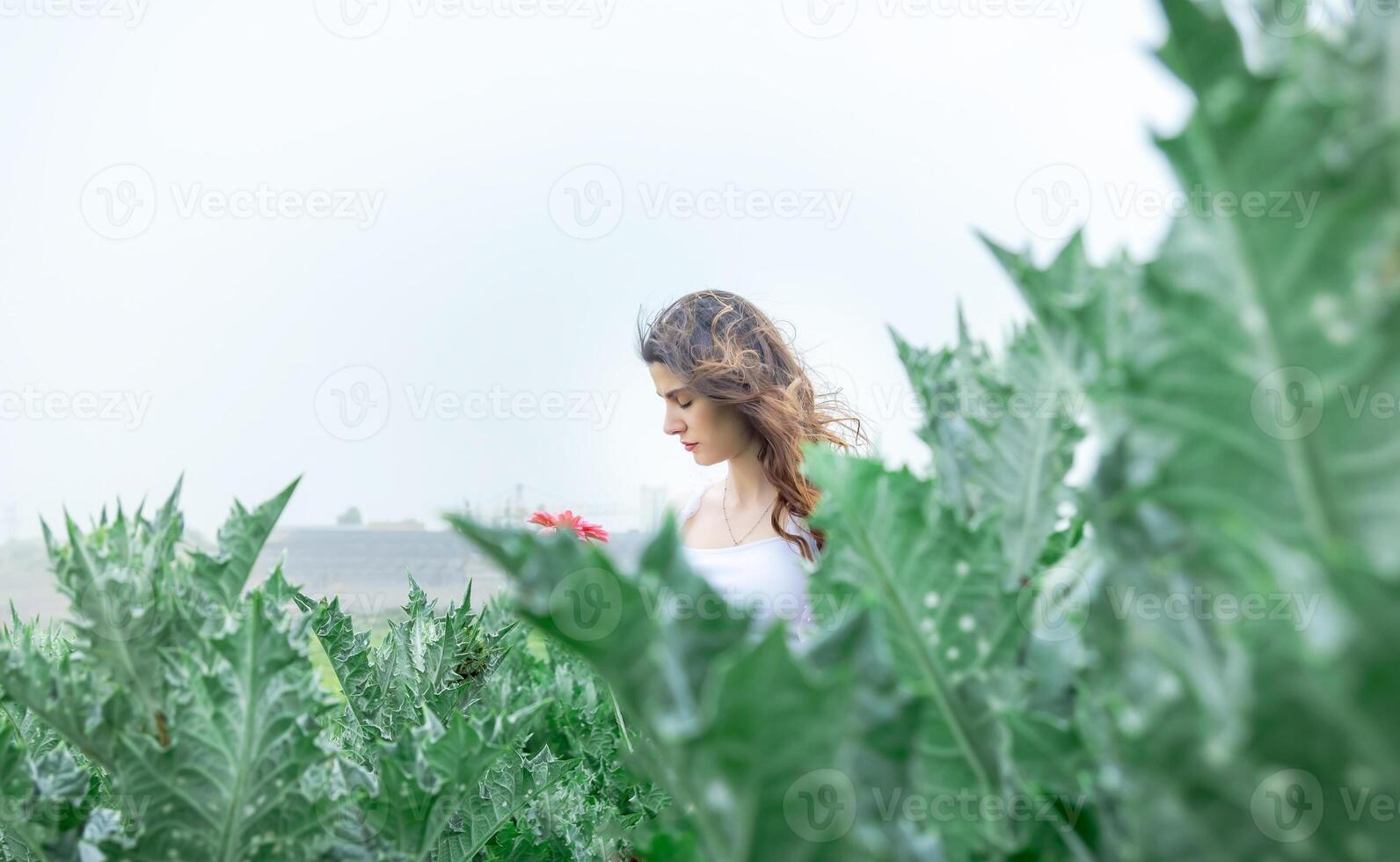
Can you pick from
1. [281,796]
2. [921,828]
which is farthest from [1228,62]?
[281,796]

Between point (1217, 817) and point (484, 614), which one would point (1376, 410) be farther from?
point (484, 614)

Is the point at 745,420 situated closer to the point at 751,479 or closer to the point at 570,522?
the point at 751,479

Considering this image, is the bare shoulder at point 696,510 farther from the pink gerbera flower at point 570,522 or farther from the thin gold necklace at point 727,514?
the pink gerbera flower at point 570,522

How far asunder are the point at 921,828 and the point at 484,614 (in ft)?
2.30

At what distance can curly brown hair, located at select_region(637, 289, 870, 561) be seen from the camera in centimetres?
226

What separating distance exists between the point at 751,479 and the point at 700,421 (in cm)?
28

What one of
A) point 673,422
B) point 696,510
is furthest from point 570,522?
point 696,510

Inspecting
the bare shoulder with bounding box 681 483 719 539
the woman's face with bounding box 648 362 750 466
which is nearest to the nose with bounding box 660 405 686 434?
the woman's face with bounding box 648 362 750 466

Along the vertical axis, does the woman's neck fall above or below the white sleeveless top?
above

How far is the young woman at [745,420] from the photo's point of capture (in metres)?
2.26

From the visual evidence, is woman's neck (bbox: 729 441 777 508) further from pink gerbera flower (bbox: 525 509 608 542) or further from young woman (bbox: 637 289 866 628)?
pink gerbera flower (bbox: 525 509 608 542)

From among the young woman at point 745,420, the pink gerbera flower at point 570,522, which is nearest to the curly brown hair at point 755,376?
the young woman at point 745,420

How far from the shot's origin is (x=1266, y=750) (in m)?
0.26

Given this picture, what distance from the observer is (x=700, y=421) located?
2.28 metres
